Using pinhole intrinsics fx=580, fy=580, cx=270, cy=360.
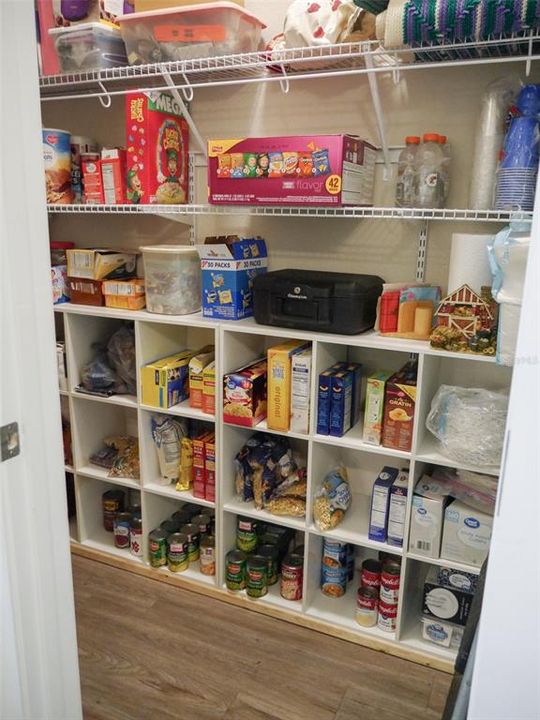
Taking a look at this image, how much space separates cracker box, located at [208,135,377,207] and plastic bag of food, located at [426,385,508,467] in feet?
2.34

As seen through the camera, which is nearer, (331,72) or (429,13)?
(429,13)

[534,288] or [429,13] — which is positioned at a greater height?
[429,13]

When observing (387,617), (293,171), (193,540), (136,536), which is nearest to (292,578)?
(387,617)

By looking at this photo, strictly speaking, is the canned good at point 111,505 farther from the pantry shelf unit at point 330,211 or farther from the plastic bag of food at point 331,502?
the pantry shelf unit at point 330,211

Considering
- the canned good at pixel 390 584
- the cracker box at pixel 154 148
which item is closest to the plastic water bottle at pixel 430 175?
the cracker box at pixel 154 148

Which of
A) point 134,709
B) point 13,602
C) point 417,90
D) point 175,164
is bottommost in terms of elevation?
point 134,709

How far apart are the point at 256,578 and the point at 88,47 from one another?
2010 millimetres

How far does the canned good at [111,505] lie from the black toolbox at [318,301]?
1.12 metres

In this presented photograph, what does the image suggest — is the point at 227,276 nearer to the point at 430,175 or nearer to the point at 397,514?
the point at 430,175

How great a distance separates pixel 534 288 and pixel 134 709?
1.70 meters

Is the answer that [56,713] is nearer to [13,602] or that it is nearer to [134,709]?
[13,602]

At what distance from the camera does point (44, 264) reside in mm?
950

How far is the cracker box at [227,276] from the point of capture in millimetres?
2039

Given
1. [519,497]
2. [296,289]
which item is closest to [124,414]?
[296,289]
